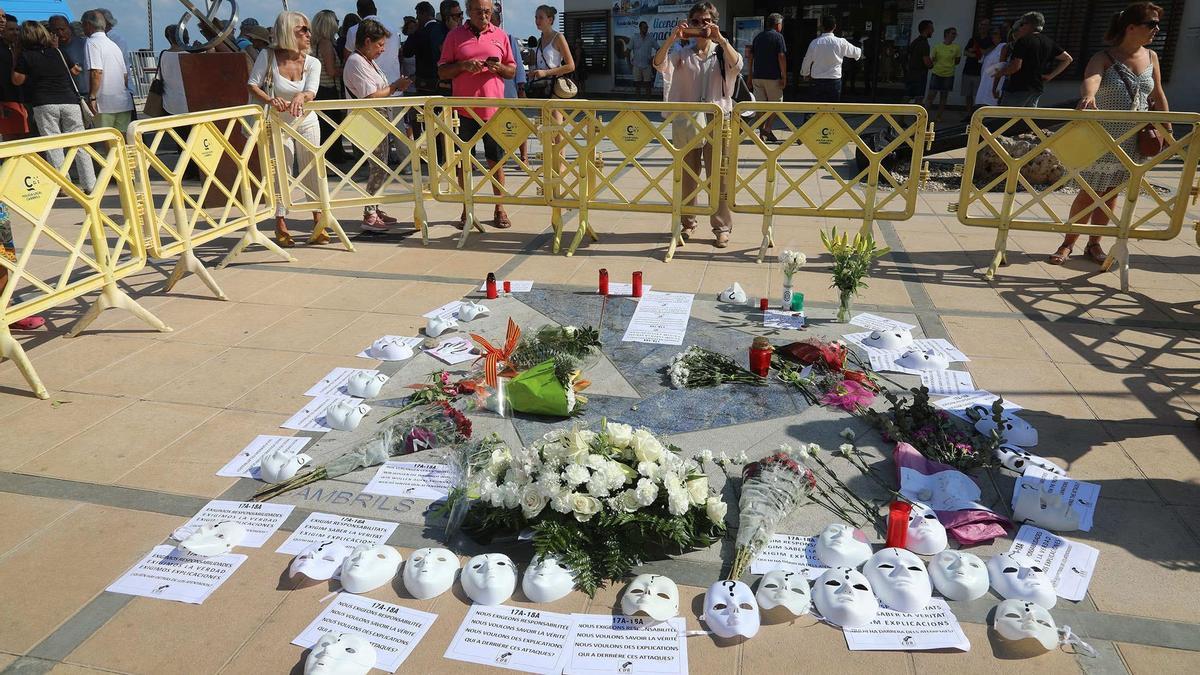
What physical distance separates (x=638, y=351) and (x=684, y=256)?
2.69 m

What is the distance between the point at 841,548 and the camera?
11.2 feet

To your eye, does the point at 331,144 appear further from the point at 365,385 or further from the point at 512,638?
the point at 512,638

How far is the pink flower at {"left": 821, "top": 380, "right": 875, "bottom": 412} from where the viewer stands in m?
4.86

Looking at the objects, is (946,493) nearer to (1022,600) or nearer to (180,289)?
(1022,600)

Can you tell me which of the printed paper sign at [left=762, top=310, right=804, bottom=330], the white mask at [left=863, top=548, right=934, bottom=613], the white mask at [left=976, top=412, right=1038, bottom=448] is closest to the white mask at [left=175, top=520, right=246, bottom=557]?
the white mask at [left=863, top=548, right=934, bottom=613]

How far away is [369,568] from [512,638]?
70 cm

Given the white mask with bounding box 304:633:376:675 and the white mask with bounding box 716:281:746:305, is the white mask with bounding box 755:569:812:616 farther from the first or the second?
the white mask with bounding box 716:281:746:305

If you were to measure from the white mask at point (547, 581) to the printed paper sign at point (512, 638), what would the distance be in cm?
7

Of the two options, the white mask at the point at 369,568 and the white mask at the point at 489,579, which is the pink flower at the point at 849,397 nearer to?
the white mask at the point at 489,579

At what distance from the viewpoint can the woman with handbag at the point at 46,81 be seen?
1005cm

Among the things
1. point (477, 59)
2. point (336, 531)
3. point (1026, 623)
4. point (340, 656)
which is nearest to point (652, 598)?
point (340, 656)

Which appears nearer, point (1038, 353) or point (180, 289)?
point (1038, 353)

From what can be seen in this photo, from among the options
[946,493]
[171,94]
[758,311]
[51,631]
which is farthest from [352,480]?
[171,94]

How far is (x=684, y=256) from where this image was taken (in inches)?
323
